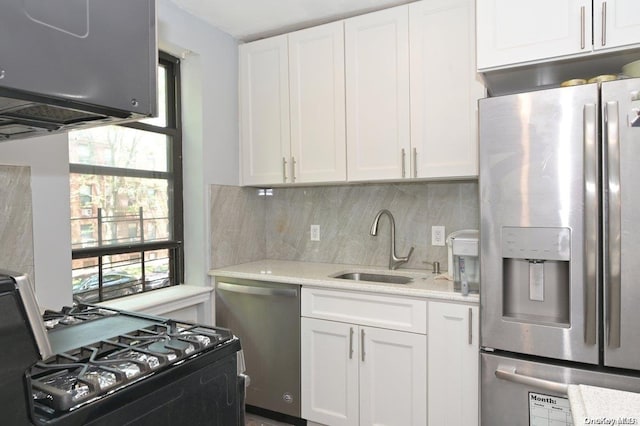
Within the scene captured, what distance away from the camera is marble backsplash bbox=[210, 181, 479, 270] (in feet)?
→ 8.29

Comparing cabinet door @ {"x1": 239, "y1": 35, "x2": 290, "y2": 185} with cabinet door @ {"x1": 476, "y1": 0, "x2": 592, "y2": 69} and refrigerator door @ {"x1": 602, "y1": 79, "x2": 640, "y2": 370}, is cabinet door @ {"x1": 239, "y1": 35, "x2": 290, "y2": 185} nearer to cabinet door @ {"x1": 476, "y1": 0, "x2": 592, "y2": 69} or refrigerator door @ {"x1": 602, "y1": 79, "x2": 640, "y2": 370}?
cabinet door @ {"x1": 476, "y1": 0, "x2": 592, "y2": 69}

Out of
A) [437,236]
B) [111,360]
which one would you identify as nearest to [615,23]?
[437,236]

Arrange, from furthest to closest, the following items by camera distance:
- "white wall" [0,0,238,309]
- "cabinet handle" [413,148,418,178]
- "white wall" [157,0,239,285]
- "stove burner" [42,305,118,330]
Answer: "white wall" [157,0,239,285] < "white wall" [0,0,238,309] < "cabinet handle" [413,148,418,178] < "stove burner" [42,305,118,330]

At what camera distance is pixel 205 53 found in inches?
101

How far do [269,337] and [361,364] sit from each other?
1.86 feet

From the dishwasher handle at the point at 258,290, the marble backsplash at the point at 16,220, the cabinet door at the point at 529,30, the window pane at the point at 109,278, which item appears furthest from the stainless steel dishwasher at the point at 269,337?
the cabinet door at the point at 529,30

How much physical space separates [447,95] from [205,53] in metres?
1.48

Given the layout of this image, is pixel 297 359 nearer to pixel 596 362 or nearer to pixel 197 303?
pixel 197 303

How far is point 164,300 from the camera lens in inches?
88.5

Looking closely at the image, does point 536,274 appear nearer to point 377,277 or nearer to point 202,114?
point 377,277

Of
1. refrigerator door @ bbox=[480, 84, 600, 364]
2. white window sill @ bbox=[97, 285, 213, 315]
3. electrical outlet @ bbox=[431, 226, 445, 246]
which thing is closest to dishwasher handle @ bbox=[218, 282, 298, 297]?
white window sill @ bbox=[97, 285, 213, 315]

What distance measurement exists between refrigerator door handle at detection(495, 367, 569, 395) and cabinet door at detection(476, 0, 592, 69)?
1277 millimetres

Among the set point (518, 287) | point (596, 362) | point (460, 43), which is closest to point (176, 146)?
point (460, 43)

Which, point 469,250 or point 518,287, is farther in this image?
point 469,250
